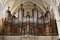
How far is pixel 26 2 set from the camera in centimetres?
2500

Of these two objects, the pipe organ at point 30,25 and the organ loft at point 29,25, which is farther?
the pipe organ at point 30,25

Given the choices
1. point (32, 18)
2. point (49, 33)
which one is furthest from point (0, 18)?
point (49, 33)

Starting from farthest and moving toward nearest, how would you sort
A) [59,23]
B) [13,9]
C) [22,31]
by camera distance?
[13,9] → [22,31] → [59,23]

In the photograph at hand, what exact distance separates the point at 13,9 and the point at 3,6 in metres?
5.28

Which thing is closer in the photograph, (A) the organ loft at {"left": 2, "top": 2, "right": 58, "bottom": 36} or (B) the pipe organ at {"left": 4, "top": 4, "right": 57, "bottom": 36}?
(A) the organ loft at {"left": 2, "top": 2, "right": 58, "bottom": 36}

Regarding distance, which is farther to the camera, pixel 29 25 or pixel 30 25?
pixel 29 25

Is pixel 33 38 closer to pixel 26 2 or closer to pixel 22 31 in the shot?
pixel 22 31

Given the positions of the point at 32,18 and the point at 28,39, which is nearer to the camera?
the point at 28,39

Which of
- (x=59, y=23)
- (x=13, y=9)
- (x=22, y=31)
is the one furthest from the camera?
(x=13, y=9)

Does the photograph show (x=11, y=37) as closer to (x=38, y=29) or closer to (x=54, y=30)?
(x=38, y=29)

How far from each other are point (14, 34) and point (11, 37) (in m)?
0.43

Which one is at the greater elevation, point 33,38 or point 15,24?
point 15,24

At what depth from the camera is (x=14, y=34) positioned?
1759 centimetres

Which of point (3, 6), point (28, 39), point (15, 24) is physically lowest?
point (28, 39)
